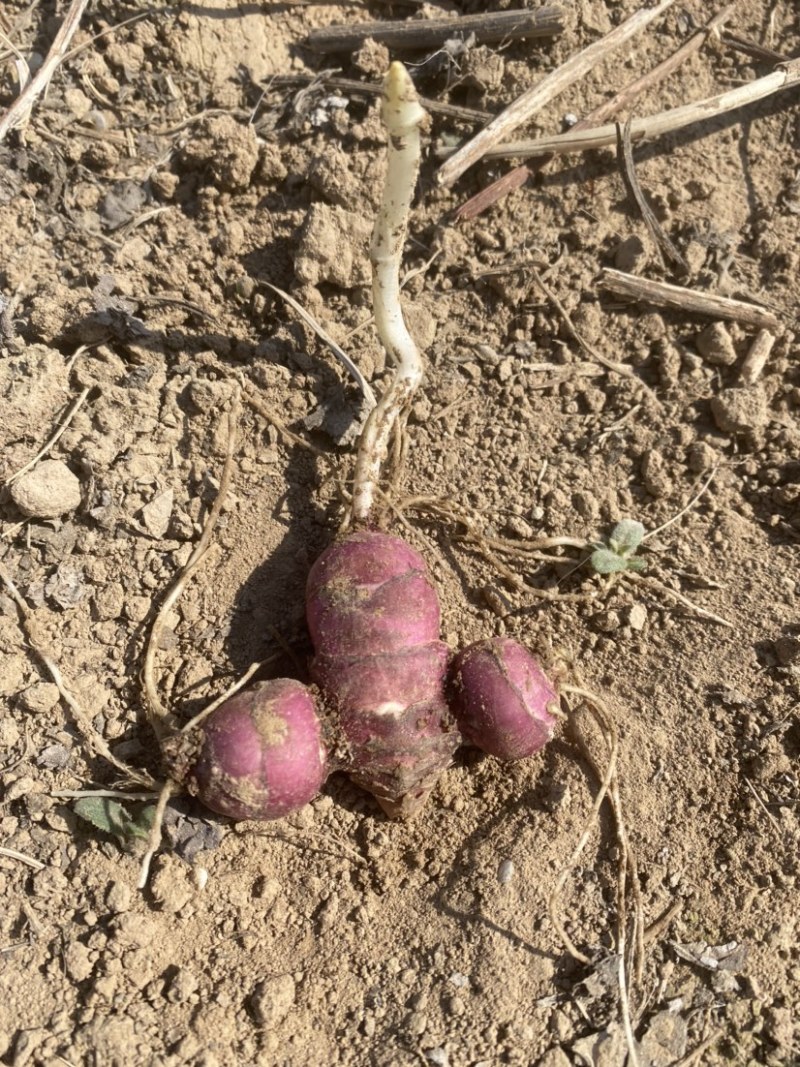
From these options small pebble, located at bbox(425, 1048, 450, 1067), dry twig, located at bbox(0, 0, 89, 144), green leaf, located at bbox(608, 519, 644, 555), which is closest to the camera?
small pebble, located at bbox(425, 1048, 450, 1067)

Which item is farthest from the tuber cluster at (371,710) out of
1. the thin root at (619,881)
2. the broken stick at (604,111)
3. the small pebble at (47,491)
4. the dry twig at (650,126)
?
the dry twig at (650,126)

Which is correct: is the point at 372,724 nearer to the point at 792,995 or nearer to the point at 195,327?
the point at 792,995

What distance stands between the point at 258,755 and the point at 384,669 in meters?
0.34

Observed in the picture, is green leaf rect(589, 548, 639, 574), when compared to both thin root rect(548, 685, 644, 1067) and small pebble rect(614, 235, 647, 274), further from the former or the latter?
small pebble rect(614, 235, 647, 274)

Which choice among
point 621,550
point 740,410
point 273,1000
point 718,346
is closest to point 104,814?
point 273,1000

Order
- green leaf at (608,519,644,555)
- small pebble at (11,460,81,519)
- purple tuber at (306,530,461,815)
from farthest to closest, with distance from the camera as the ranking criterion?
green leaf at (608,519,644,555) < small pebble at (11,460,81,519) < purple tuber at (306,530,461,815)

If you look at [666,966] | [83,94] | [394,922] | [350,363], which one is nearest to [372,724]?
[394,922]

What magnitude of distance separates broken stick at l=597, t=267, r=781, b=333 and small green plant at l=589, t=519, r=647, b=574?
0.73 meters

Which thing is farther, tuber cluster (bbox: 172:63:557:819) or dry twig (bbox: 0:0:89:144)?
dry twig (bbox: 0:0:89:144)

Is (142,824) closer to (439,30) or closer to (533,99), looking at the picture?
(533,99)

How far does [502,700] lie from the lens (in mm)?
1835

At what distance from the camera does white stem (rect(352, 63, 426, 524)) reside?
1862 millimetres

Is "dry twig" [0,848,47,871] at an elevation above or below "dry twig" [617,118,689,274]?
below

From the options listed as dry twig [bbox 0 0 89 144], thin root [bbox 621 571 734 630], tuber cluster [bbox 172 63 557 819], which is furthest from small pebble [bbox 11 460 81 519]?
thin root [bbox 621 571 734 630]
